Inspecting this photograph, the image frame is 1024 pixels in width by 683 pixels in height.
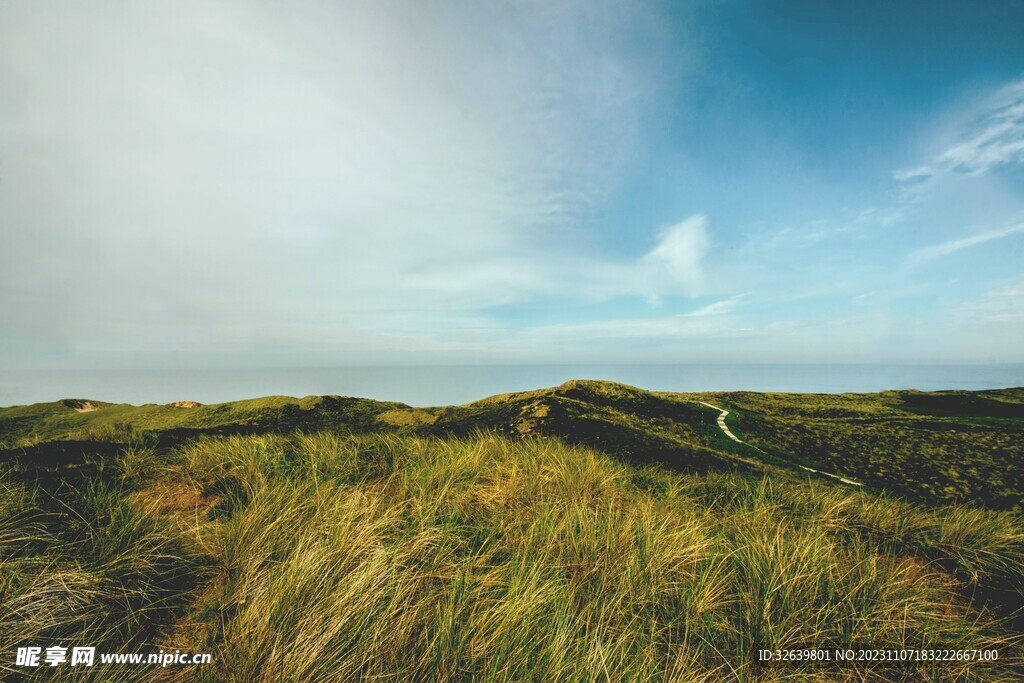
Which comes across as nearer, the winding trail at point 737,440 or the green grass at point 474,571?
the green grass at point 474,571

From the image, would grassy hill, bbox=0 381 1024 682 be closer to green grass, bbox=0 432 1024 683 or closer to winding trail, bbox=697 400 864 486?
green grass, bbox=0 432 1024 683

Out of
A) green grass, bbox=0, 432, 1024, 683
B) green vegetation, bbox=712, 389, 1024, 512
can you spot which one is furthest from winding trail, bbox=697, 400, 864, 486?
green grass, bbox=0, 432, 1024, 683

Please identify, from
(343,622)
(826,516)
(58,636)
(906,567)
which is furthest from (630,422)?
(58,636)

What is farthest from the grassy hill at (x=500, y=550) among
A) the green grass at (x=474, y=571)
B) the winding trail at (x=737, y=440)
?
the winding trail at (x=737, y=440)

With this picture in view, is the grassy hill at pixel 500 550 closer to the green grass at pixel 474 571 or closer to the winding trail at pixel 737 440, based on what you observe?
the green grass at pixel 474 571

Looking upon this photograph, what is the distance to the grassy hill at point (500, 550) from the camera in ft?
5.24

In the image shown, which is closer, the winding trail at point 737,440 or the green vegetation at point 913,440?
the green vegetation at point 913,440

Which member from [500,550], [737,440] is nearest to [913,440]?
[737,440]

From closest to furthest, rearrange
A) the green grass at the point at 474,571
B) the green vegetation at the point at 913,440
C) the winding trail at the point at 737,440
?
the green grass at the point at 474,571 < the green vegetation at the point at 913,440 < the winding trail at the point at 737,440

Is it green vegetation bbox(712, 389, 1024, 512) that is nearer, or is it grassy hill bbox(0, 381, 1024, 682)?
grassy hill bbox(0, 381, 1024, 682)

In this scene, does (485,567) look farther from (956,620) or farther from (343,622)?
(956,620)

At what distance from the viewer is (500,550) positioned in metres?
2.33

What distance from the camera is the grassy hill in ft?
5.24

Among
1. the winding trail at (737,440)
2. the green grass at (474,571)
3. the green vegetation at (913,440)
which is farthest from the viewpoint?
the winding trail at (737,440)
